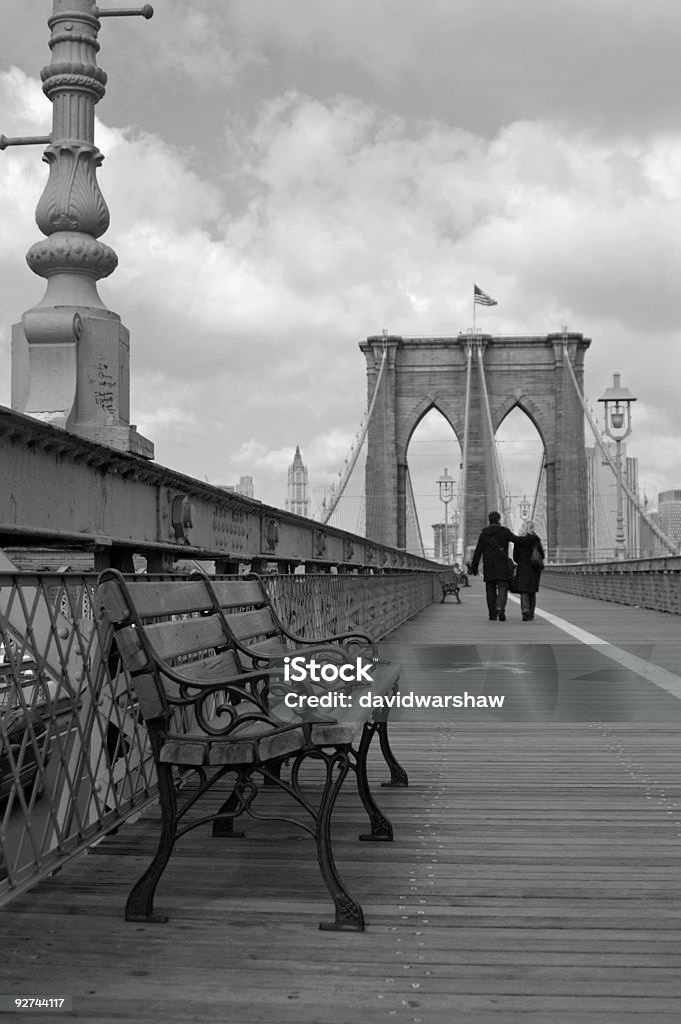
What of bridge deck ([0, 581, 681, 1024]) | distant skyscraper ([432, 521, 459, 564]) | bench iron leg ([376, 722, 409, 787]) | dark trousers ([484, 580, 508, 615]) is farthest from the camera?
distant skyscraper ([432, 521, 459, 564])

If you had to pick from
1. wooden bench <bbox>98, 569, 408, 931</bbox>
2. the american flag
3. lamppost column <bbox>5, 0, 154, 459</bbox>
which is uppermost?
the american flag

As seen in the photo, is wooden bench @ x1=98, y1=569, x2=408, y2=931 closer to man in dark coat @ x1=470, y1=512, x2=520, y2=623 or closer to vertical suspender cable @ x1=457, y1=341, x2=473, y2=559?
man in dark coat @ x1=470, y1=512, x2=520, y2=623

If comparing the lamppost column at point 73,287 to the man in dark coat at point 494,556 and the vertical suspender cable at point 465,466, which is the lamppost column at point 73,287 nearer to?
the man in dark coat at point 494,556

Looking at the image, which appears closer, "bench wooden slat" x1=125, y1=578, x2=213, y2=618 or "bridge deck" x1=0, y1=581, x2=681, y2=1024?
"bridge deck" x1=0, y1=581, x2=681, y2=1024

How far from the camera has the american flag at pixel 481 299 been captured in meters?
73.8

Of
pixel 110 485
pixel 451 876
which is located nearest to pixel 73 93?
pixel 110 485

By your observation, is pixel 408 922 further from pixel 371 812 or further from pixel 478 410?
pixel 478 410

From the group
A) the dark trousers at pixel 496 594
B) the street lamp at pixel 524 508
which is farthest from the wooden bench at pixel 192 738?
the street lamp at pixel 524 508

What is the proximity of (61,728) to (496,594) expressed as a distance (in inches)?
552

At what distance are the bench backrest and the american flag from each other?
7070 centimetres

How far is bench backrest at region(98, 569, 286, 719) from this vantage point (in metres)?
3.08

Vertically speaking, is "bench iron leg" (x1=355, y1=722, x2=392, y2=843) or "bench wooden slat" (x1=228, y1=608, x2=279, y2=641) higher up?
"bench wooden slat" (x1=228, y1=608, x2=279, y2=641)

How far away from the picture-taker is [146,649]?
3.07 metres

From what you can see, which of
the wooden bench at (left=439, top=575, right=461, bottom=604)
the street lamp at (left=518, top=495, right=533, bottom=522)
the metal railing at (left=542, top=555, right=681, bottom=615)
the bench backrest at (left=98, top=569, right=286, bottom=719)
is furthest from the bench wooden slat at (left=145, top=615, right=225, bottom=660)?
the street lamp at (left=518, top=495, right=533, bottom=522)
